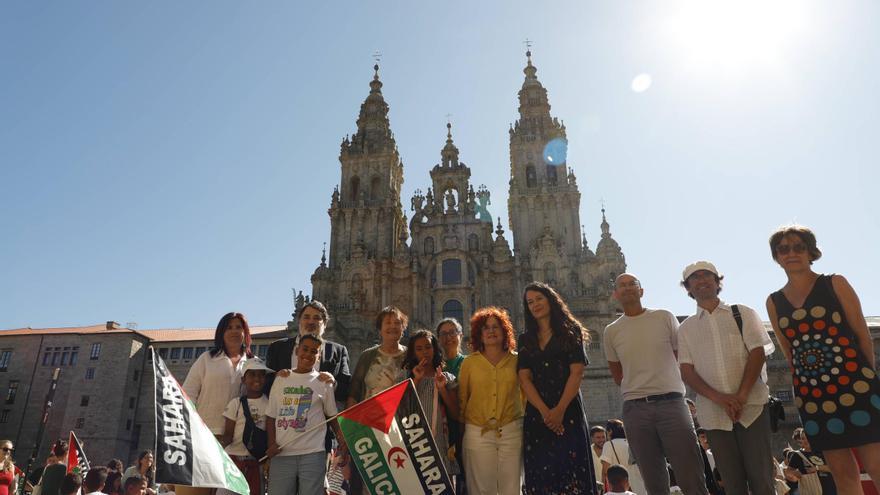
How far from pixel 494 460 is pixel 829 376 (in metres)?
3.04

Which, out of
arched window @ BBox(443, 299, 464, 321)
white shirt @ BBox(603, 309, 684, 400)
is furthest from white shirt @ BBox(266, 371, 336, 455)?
arched window @ BBox(443, 299, 464, 321)

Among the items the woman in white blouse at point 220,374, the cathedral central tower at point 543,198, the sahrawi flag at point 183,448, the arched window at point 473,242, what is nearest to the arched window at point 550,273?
the cathedral central tower at point 543,198

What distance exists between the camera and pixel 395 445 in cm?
541

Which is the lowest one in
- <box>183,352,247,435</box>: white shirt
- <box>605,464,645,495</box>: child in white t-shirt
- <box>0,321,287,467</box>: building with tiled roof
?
<box>605,464,645,495</box>: child in white t-shirt

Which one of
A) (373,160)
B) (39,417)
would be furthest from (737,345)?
(39,417)

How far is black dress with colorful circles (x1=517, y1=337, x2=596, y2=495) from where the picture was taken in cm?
530

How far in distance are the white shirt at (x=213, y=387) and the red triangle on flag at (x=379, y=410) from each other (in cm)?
139

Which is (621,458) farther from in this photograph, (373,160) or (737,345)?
(373,160)

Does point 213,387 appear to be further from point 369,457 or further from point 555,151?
point 555,151

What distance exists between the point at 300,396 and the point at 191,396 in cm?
119

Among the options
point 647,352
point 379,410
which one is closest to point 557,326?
point 647,352

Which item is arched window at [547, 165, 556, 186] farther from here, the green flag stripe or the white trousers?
the green flag stripe

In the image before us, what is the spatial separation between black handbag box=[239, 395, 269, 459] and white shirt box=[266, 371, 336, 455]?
14 cm

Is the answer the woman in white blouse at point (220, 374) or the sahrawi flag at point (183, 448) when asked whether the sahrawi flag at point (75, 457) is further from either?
the sahrawi flag at point (183, 448)
